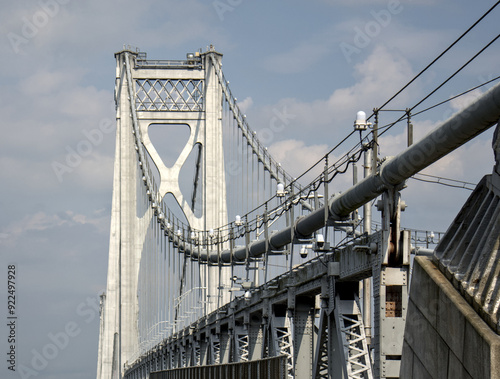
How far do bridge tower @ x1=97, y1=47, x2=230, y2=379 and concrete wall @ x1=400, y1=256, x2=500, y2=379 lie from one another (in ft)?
186

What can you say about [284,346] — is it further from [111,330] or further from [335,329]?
[111,330]

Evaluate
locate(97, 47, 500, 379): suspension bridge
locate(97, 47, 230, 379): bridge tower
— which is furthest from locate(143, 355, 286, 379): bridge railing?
locate(97, 47, 230, 379): bridge tower

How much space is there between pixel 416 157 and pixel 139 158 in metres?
53.4

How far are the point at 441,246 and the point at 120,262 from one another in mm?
60501

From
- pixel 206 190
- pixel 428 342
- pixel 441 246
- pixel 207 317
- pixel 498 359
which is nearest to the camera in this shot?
pixel 498 359

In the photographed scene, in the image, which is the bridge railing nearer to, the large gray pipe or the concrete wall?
the large gray pipe

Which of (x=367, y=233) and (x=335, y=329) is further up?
(x=367, y=233)

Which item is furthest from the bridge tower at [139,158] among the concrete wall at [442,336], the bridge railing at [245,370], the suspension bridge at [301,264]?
the concrete wall at [442,336]

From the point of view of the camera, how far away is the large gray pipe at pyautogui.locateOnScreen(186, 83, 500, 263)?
47.5 ft

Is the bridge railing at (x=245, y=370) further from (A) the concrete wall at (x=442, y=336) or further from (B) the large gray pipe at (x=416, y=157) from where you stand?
(A) the concrete wall at (x=442, y=336)

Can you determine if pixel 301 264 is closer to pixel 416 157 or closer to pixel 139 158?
pixel 416 157

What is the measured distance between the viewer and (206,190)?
6719cm

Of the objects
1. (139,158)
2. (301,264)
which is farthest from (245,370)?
(139,158)

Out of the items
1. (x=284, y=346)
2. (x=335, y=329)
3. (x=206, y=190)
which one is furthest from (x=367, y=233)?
(x=206, y=190)
